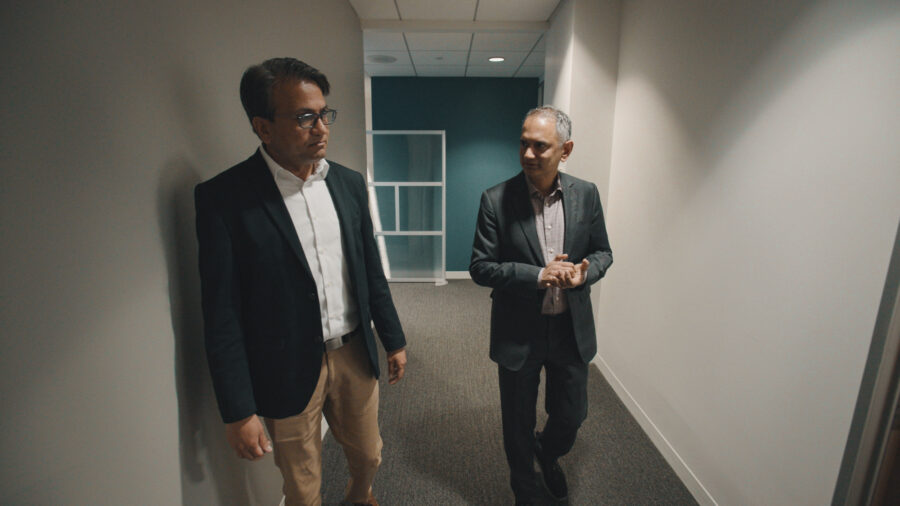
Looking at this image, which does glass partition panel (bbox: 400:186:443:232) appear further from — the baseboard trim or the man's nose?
the man's nose

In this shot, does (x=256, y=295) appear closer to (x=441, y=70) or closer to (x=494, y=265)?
(x=494, y=265)

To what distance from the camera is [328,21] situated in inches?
86.7

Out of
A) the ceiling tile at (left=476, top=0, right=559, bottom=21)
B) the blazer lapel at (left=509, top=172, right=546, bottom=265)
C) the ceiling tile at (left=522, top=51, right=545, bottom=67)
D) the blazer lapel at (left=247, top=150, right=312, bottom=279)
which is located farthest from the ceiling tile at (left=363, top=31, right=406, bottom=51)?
the blazer lapel at (left=247, top=150, right=312, bottom=279)

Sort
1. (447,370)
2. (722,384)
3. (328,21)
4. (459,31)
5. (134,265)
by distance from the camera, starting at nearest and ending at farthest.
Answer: (134,265)
(722,384)
(328,21)
(447,370)
(459,31)

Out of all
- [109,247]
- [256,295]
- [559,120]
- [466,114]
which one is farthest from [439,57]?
[109,247]

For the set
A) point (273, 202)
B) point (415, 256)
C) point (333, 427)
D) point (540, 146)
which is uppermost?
point (540, 146)

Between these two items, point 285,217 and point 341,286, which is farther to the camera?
point 341,286

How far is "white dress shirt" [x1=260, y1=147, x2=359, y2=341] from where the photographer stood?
108 centimetres

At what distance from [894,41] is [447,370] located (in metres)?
2.40

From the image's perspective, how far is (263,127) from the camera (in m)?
1.03

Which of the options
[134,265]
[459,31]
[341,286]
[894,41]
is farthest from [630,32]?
[134,265]

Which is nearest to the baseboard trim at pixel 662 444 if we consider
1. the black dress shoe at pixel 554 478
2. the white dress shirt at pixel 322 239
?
the black dress shoe at pixel 554 478

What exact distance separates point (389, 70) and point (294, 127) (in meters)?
4.01

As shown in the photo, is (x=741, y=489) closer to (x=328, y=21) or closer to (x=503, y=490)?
(x=503, y=490)
